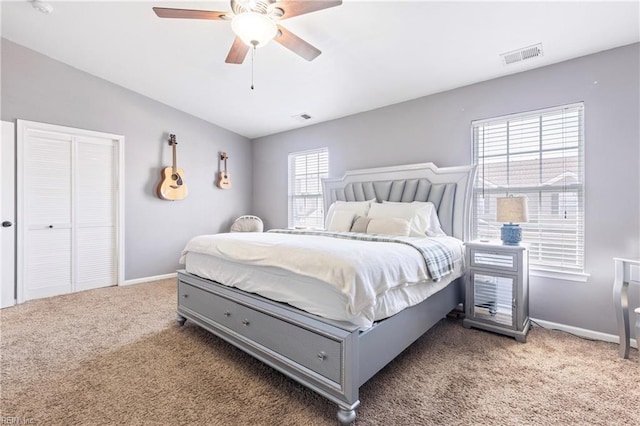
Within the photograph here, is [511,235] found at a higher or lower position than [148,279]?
higher

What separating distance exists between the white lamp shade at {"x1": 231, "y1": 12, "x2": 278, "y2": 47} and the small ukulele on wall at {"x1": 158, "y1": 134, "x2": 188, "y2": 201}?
317 cm

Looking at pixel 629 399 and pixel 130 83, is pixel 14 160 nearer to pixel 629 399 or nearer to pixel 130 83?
pixel 130 83

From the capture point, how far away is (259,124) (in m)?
5.05

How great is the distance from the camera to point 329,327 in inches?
63.9

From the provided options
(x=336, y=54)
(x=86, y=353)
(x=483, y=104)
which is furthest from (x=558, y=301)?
(x=86, y=353)

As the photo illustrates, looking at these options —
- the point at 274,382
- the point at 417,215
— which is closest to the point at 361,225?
the point at 417,215

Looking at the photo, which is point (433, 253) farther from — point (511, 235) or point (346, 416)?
point (346, 416)

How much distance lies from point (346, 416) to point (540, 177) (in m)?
2.78

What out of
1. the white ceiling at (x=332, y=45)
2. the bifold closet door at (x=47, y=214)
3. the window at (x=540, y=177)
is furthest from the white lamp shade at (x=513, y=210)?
the bifold closet door at (x=47, y=214)

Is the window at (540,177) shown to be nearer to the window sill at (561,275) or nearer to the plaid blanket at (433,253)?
the window sill at (561,275)

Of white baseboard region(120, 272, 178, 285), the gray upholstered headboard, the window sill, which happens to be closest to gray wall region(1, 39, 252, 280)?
white baseboard region(120, 272, 178, 285)

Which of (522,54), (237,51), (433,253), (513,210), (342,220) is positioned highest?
(522,54)

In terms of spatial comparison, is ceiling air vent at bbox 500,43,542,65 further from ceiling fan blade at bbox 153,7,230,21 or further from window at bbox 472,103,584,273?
ceiling fan blade at bbox 153,7,230,21

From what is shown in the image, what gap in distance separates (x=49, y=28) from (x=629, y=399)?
5682mm
